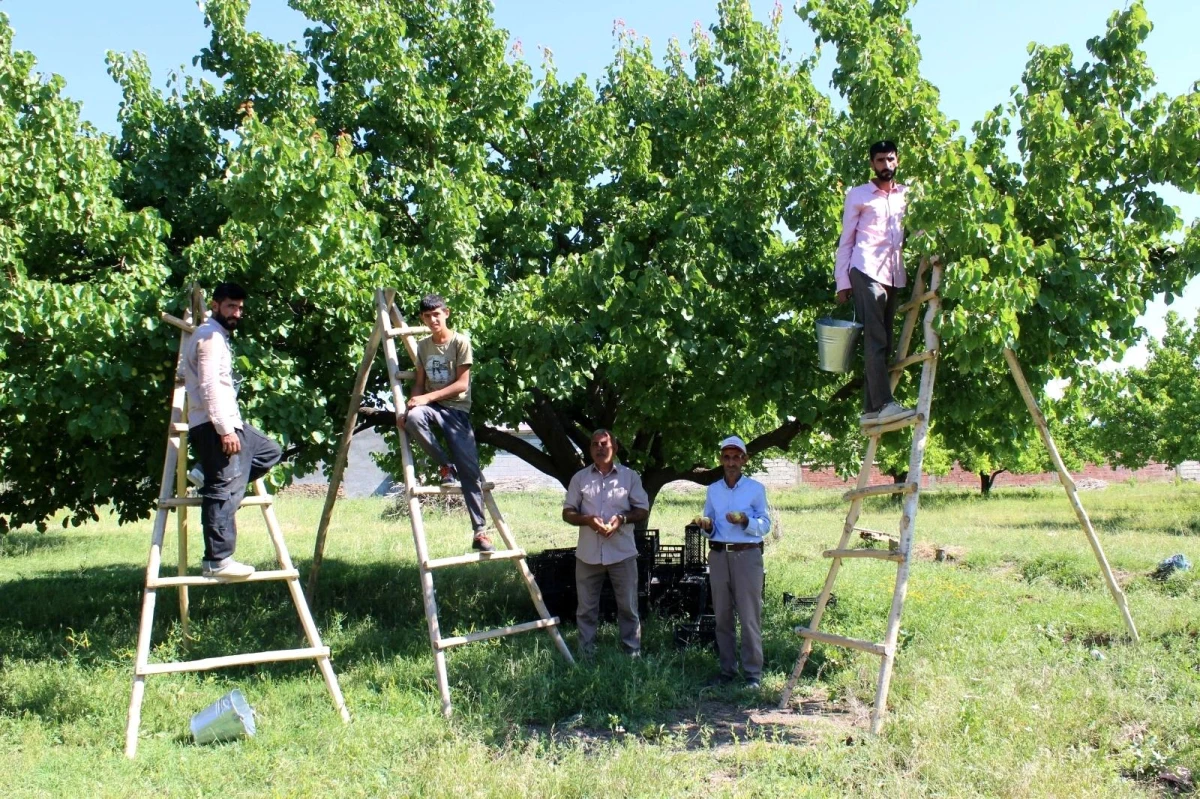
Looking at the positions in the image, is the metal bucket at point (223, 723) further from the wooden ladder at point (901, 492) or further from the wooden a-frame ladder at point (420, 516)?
the wooden ladder at point (901, 492)

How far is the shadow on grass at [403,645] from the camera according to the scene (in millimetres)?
6461

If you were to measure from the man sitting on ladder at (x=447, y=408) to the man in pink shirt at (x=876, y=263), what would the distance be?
271 cm

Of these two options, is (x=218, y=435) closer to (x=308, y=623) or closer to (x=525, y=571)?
Result: (x=308, y=623)

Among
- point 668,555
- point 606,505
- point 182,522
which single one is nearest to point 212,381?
point 182,522

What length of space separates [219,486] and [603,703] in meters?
2.85

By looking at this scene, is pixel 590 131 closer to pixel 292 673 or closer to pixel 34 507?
pixel 292 673

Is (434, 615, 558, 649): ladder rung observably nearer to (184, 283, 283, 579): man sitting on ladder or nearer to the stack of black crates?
(184, 283, 283, 579): man sitting on ladder

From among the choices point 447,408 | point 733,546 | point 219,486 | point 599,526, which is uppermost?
point 447,408

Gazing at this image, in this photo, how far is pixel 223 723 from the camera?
5746mm

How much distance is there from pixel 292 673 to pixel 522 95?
655 centimetres

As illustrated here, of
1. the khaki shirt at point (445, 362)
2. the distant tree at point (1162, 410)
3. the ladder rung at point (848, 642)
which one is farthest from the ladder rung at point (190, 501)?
the distant tree at point (1162, 410)

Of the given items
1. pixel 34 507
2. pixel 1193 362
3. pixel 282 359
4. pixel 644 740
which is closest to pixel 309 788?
pixel 644 740

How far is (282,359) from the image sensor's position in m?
7.80

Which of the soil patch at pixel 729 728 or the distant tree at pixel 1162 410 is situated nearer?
the soil patch at pixel 729 728
